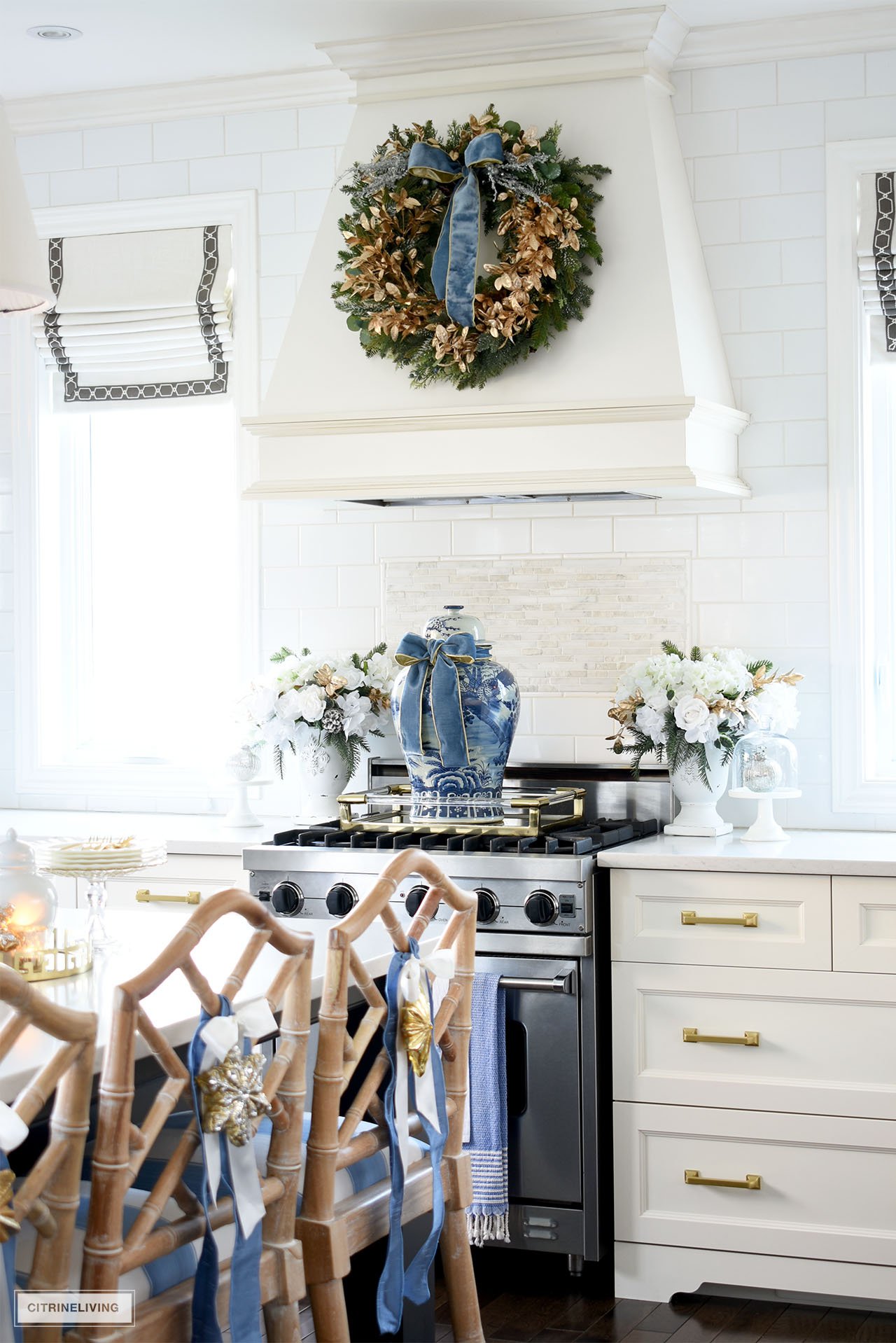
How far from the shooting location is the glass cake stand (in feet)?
7.41

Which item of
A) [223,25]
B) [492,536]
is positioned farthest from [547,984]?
[223,25]

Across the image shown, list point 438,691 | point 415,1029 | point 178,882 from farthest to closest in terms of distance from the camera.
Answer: point 178,882, point 438,691, point 415,1029

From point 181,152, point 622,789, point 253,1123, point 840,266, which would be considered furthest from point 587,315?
point 253,1123

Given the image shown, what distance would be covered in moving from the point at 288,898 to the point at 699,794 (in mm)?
997

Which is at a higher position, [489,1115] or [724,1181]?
[489,1115]

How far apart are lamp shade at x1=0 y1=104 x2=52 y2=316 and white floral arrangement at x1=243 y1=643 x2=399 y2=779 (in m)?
1.72

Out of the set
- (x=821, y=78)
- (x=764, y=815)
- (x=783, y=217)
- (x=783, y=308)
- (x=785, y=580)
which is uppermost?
(x=821, y=78)

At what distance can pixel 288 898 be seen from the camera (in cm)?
335

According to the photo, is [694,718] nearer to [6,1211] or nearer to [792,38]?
[792,38]

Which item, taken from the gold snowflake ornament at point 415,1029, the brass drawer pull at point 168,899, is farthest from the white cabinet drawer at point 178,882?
the gold snowflake ornament at point 415,1029

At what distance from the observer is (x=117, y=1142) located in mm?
1611

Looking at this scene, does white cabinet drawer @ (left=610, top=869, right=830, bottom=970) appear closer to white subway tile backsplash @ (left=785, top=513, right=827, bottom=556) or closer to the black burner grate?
the black burner grate

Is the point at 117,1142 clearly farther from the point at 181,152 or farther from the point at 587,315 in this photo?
the point at 181,152

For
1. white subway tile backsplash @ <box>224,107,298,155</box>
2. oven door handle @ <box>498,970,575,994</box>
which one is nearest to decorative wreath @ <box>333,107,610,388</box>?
white subway tile backsplash @ <box>224,107,298,155</box>
